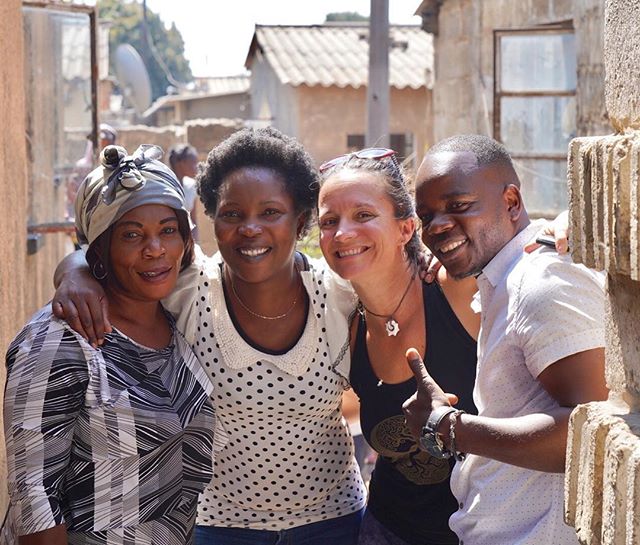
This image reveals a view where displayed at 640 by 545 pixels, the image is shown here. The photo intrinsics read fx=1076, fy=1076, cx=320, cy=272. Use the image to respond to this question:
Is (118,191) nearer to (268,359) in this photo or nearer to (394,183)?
(268,359)

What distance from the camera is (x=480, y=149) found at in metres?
2.60

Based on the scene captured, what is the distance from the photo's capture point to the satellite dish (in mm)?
34031

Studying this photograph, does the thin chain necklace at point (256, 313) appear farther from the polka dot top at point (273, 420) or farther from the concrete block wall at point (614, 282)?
the concrete block wall at point (614, 282)

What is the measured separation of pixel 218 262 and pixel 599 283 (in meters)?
1.59

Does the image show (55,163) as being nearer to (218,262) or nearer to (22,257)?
(22,257)

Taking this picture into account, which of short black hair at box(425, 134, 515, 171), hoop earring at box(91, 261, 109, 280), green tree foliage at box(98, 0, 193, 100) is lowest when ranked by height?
hoop earring at box(91, 261, 109, 280)

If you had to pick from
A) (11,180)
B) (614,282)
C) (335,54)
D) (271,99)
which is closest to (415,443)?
(614,282)

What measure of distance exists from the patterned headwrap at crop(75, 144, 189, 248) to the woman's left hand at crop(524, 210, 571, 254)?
A: 1.06 metres

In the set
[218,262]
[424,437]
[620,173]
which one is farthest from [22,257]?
[620,173]

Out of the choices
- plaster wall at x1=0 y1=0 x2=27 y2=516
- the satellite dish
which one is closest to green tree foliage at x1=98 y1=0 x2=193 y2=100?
the satellite dish

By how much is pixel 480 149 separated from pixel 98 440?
47.2 inches

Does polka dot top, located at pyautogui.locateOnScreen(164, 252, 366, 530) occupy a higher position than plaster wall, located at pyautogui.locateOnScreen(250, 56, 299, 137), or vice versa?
plaster wall, located at pyautogui.locateOnScreen(250, 56, 299, 137)

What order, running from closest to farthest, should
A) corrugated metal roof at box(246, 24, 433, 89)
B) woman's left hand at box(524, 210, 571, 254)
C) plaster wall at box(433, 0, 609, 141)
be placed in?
woman's left hand at box(524, 210, 571, 254) < plaster wall at box(433, 0, 609, 141) < corrugated metal roof at box(246, 24, 433, 89)

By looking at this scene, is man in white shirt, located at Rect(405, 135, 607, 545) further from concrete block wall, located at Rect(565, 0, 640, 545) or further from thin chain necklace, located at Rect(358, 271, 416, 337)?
thin chain necklace, located at Rect(358, 271, 416, 337)
